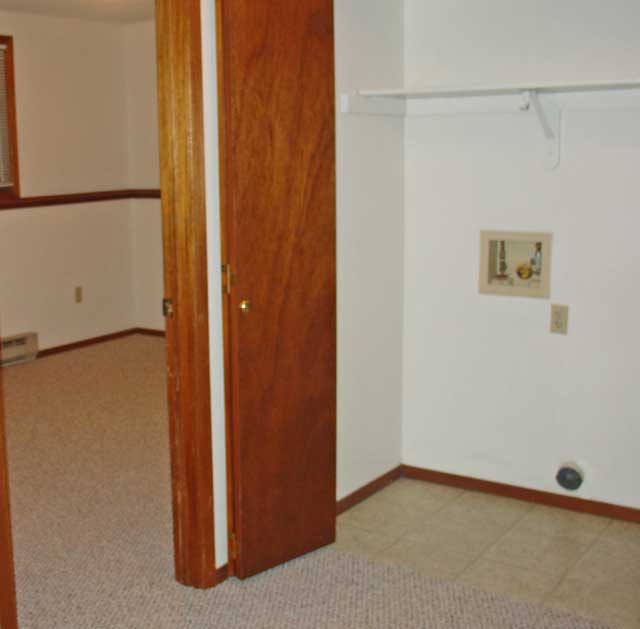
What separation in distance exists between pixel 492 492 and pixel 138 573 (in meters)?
1.45

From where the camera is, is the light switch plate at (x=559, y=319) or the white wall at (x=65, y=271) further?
the white wall at (x=65, y=271)

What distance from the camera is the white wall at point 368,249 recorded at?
11.2 feet

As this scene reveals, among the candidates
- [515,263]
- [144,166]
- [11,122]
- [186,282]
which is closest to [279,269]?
[186,282]

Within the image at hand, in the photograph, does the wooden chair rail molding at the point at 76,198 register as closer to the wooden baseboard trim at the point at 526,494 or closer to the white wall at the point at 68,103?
the white wall at the point at 68,103

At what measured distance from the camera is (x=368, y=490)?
3738mm

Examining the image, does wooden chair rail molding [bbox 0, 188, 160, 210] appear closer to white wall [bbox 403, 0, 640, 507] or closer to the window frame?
the window frame

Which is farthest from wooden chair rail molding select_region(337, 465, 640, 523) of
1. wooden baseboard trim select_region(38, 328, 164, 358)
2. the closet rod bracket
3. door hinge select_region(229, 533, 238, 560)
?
wooden baseboard trim select_region(38, 328, 164, 358)

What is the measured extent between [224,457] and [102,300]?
3.70 m

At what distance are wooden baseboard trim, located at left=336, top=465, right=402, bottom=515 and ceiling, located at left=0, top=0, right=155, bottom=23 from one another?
3160 millimetres

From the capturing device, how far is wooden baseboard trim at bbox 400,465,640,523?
3.50 m

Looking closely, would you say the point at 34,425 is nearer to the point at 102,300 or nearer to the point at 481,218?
the point at 102,300

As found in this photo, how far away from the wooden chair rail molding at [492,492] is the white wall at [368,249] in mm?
46

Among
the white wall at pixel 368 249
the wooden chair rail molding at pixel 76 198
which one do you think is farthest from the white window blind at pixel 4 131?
the white wall at pixel 368 249

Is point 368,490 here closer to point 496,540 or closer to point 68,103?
point 496,540
